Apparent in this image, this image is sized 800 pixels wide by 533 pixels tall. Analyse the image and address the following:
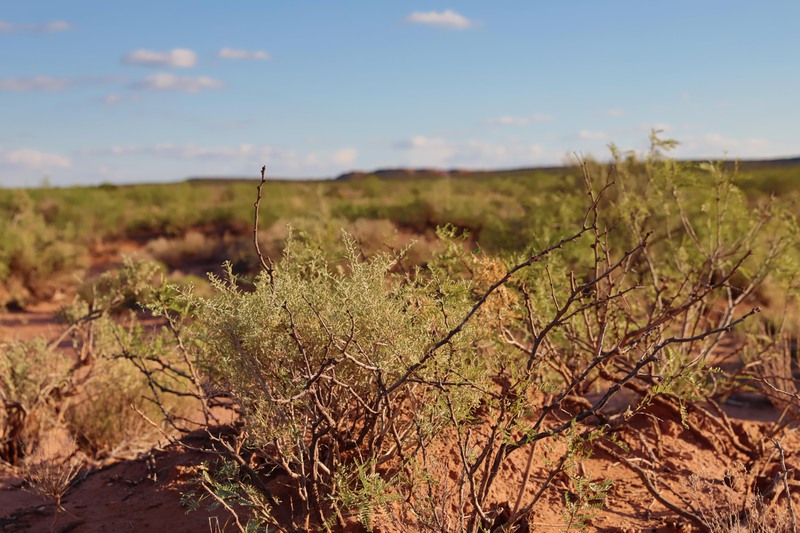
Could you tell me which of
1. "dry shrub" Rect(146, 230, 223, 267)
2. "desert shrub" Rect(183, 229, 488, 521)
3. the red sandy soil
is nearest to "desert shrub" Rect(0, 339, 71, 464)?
the red sandy soil

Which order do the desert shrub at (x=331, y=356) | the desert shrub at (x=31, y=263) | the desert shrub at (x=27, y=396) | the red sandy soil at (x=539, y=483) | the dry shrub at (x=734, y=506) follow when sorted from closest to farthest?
the desert shrub at (x=331, y=356), the dry shrub at (x=734, y=506), the red sandy soil at (x=539, y=483), the desert shrub at (x=27, y=396), the desert shrub at (x=31, y=263)

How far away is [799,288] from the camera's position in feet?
19.1

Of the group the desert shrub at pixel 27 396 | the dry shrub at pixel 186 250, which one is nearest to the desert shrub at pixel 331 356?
the desert shrub at pixel 27 396

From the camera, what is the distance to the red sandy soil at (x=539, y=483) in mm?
3920

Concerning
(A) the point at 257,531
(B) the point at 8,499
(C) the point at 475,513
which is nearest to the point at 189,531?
(A) the point at 257,531

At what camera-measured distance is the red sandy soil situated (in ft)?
12.9

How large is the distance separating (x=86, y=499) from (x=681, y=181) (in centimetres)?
501

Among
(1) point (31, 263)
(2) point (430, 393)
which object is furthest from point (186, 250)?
(2) point (430, 393)

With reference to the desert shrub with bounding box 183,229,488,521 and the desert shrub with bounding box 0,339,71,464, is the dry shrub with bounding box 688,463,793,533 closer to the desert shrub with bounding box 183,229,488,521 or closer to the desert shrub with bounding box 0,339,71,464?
the desert shrub with bounding box 183,229,488,521

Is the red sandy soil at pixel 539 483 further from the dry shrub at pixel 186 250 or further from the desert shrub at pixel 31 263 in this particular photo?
the dry shrub at pixel 186 250

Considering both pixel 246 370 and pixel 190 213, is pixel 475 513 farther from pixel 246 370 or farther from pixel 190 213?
pixel 190 213

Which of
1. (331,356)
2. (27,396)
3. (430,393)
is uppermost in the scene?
(331,356)

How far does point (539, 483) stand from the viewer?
404 centimetres

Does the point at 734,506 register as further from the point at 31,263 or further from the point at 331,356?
the point at 31,263
